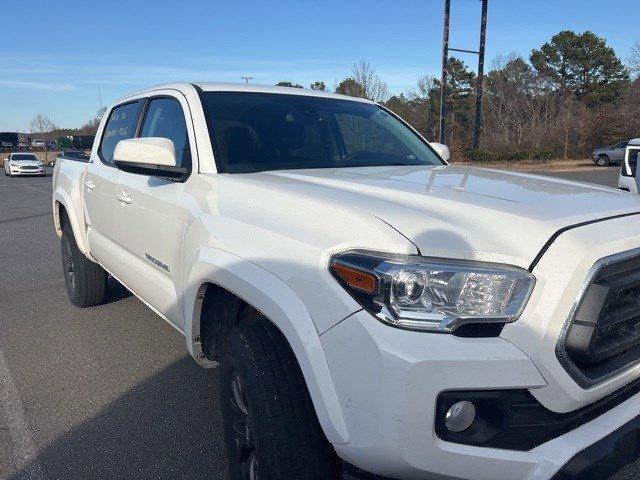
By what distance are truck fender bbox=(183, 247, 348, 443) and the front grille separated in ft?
2.32

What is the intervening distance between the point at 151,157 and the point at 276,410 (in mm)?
1435

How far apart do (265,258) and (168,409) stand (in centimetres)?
170

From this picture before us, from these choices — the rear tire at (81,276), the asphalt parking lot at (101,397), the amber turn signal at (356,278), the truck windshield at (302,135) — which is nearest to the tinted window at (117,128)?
the rear tire at (81,276)

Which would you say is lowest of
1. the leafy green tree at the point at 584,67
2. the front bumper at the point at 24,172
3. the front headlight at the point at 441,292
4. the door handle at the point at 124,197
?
the front bumper at the point at 24,172

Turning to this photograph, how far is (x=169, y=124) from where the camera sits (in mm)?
3418

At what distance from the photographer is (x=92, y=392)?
3.55 metres

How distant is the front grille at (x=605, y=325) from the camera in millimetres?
1689

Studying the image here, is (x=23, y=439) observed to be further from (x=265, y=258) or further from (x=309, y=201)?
(x=309, y=201)

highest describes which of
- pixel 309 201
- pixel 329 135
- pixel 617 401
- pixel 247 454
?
pixel 329 135

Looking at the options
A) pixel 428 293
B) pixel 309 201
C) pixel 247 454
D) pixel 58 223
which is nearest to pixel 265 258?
pixel 309 201

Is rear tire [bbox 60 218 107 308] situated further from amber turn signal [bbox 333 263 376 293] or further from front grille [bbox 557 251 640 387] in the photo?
front grille [bbox 557 251 640 387]

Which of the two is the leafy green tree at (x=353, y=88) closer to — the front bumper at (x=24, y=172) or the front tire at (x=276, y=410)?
the front bumper at (x=24, y=172)

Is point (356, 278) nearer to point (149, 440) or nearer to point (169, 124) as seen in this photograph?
point (149, 440)

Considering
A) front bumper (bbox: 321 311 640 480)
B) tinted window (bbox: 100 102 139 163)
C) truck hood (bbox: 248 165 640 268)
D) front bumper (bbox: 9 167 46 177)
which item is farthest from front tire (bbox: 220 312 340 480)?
front bumper (bbox: 9 167 46 177)
